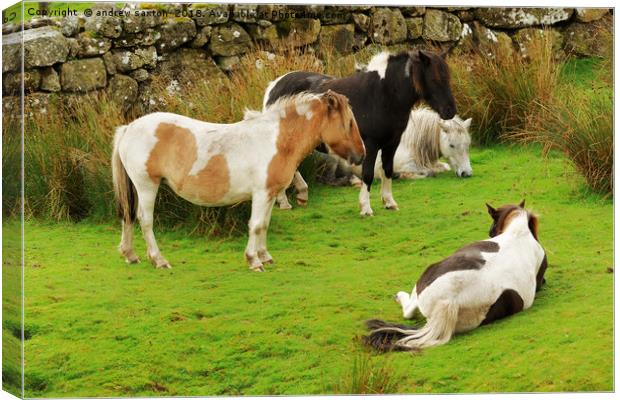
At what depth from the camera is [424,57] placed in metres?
9.95

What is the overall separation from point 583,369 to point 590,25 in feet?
9.90

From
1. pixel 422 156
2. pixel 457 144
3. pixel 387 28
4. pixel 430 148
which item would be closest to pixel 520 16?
pixel 387 28

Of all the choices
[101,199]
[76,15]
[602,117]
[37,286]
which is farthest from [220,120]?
[602,117]

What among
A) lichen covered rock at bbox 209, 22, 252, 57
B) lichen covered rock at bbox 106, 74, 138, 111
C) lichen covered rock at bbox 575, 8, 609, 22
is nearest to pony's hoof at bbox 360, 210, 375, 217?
lichen covered rock at bbox 209, 22, 252, 57

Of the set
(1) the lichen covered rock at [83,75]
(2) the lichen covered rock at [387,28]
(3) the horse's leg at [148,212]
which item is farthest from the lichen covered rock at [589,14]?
(1) the lichen covered rock at [83,75]

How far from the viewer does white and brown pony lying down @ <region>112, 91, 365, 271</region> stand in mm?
8867

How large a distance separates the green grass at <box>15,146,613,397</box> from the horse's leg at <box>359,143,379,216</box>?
15 centimetres

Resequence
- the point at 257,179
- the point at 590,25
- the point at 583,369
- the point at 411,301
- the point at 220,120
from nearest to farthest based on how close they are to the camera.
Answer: the point at 583,369 → the point at 411,301 → the point at 257,179 → the point at 590,25 → the point at 220,120

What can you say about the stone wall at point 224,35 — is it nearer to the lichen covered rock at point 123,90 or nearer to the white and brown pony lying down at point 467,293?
the lichen covered rock at point 123,90

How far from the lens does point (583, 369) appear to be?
7738 millimetres

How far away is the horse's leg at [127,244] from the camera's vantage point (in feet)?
29.4

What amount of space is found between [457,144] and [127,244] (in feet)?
12.0

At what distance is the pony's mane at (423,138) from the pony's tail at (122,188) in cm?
338

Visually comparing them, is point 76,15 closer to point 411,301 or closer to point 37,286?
point 37,286
